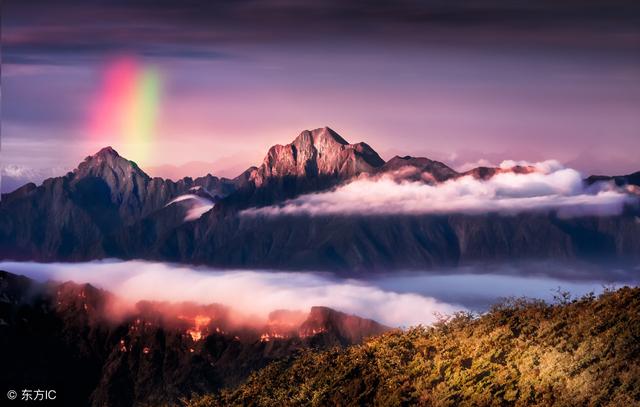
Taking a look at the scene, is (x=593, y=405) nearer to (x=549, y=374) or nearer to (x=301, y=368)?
(x=549, y=374)

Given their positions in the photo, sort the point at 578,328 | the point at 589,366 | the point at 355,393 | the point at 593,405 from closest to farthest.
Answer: the point at 593,405 < the point at 589,366 < the point at 578,328 < the point at 355,393

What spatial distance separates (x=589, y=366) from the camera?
4122 inches

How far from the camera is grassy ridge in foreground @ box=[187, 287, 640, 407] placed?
4063 inches

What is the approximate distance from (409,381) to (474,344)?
8690 millimetres

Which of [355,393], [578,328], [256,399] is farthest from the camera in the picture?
[256,399]

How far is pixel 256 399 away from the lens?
454 ft

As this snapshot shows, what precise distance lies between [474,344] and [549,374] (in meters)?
16.5

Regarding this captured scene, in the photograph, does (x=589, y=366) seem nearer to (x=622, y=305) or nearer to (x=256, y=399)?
(x=622, y=305)

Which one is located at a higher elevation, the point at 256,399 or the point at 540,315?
the point at 540,315

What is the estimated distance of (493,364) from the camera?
11269cm

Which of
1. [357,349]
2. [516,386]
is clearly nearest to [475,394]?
[516,386]

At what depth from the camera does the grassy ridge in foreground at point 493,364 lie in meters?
103

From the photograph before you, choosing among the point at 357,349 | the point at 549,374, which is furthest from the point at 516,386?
the point at 357,349

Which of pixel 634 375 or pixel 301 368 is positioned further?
pixel 301 368
